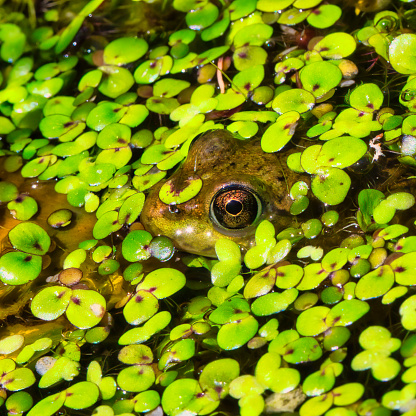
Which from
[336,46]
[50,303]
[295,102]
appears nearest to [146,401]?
[50,303]

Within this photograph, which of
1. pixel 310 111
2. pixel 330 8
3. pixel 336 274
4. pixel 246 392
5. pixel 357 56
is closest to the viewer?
pixel 246 392

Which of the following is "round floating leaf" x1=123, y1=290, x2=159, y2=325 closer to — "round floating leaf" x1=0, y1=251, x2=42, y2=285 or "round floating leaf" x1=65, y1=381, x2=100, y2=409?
"round floating leaf" x1=65, y1=381, x2=100, y2=409

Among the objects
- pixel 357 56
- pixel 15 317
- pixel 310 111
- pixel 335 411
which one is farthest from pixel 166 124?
pixel 335 411

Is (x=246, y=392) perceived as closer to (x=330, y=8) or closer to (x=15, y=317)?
(x=15, y=317)

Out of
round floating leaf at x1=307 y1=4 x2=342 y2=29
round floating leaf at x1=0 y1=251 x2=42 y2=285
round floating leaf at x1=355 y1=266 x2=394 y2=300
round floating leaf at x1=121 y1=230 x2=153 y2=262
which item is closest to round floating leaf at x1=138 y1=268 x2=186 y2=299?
round floating leaf at x1=121 y1=230 x2=153 y2=262

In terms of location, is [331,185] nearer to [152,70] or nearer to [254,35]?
[254,35]

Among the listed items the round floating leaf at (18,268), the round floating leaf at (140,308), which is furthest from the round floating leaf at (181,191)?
the round floating leaf at (18,268)

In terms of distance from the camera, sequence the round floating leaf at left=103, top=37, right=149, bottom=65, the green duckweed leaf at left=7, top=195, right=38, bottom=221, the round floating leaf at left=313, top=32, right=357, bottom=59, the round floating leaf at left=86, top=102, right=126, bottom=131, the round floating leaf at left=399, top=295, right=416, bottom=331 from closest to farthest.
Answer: the round floating leaf at left=399, top=295, right=416, bottom=331, the green duckweed leaf at left=7, top=195, right=38, bottom=221, the round floating leaf at left=313, top=32, right=357, bottom=59, the round floating leaf at left=86, top=102, right=126, bottom=131, the round floating leaf at left=103, top=37, right=149, bottom=65
